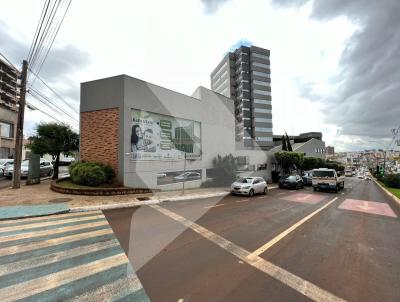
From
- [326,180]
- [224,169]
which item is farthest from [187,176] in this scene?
[326,180]

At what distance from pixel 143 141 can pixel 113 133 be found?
2.11 meters

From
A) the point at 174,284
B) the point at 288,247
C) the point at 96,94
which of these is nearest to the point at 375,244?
the point at 288,247

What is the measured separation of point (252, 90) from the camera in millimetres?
97562

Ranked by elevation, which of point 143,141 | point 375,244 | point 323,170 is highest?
point 143,141

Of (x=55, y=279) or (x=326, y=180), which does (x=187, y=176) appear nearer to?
(x=326, y=180)

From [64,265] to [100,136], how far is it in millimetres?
13139

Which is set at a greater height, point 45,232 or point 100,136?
point 100,136

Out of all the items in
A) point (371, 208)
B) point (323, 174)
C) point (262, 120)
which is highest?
point (262, 120)

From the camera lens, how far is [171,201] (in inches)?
554

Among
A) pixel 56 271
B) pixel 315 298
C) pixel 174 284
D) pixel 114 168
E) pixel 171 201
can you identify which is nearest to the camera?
pixel 315 298

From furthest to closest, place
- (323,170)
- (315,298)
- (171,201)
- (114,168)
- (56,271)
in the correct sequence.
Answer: (323,170), (114,168), (171,201), (56,271), (315,298)

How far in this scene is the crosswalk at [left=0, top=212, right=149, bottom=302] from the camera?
3.73 m

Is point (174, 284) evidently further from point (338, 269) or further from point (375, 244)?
point (375, 244)

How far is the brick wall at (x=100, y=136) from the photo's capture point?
16234mm
